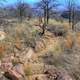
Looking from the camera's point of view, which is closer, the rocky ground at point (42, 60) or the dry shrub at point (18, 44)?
the rocky ground at point (42, 60)

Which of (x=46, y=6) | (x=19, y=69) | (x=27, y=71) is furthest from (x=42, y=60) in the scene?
(x=46, y=6)

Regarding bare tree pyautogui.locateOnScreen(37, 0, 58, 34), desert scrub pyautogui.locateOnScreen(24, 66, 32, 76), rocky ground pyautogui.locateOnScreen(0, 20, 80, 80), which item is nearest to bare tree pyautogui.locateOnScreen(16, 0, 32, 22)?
bare tree pyautogui.locateOnScreen(37, 0, 58, 34)

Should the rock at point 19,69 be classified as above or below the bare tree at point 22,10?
below

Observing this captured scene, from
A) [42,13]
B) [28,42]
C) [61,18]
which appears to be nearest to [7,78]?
[28,42]

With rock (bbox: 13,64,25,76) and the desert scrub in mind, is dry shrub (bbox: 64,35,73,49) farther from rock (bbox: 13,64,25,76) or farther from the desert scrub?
rock (bbox: 13,64,25,76)

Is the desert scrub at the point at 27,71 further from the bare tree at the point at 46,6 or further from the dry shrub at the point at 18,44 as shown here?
the bare tree at the point at 46,6

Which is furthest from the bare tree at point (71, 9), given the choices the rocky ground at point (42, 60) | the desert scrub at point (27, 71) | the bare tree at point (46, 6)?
the desert scrub at point (27, 71)

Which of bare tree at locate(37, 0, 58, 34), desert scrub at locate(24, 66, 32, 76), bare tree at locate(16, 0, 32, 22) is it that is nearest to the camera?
desert scrub at locate(24, 66, 32, 76)

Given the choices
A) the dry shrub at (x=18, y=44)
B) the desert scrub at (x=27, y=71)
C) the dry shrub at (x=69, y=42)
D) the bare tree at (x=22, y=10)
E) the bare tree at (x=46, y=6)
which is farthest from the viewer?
the bare tree at (x=22, y=10)

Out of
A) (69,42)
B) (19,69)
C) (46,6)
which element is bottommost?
(19,69)

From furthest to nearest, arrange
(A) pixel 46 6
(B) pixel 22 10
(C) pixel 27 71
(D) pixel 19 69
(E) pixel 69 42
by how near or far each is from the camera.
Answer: (B) pixel 22 10, (A) pixel 46 6, (E) pixel 69 42, (C) pixel 27 71, (D) pixel 19 69

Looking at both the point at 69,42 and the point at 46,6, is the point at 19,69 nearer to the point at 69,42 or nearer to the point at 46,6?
the point at 69,42

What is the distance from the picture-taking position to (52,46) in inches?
641

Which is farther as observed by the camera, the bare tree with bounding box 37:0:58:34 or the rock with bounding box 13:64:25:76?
the bare tree with bounding box 37:0:58:34
